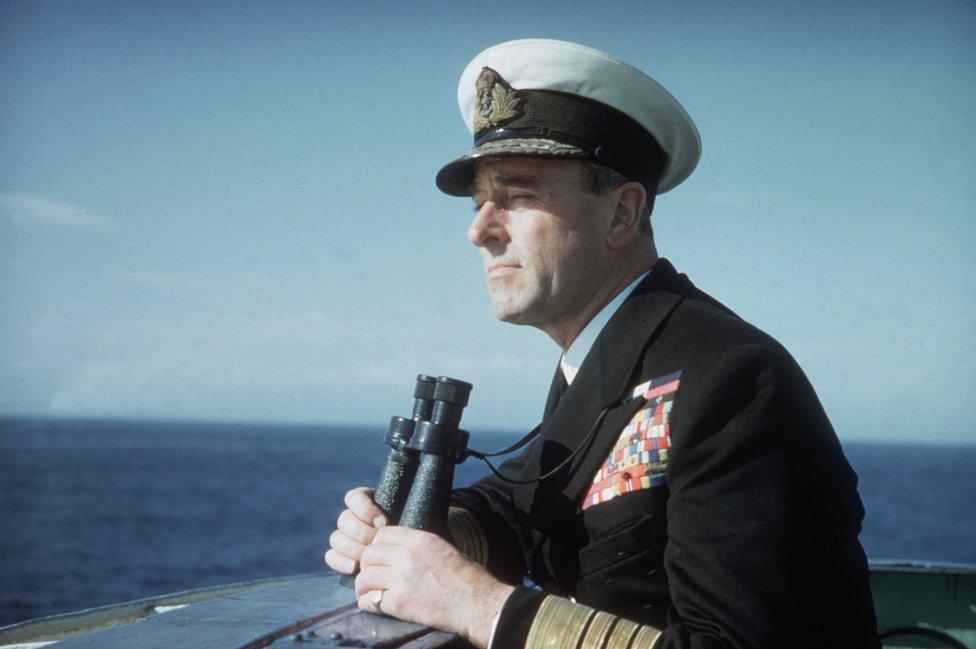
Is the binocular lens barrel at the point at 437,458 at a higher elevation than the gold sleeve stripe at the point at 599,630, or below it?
higher

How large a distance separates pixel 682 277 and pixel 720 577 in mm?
1117

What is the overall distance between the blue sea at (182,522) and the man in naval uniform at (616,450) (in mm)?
29263

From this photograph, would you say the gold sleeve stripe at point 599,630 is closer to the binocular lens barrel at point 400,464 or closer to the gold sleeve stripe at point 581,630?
the gold sleeve stripe at point 581,630

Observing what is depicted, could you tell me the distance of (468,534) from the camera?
8.90 ft

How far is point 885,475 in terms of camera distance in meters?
128

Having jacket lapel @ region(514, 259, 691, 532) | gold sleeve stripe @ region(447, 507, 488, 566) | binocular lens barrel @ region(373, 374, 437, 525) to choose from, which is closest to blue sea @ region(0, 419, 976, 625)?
gold sleeve stripe @ region(447, 507, 488, 566)

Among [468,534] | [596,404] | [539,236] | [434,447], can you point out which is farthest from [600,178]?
[468,534]

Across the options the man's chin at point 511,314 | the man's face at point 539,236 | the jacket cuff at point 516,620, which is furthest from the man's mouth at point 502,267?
the jacket cuff at point 516,620

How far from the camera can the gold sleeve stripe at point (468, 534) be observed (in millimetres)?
2680

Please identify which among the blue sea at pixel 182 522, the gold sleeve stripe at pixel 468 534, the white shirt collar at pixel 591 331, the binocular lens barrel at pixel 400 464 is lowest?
the blue sea at pixel 182 522

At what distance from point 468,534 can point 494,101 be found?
1.32 meters

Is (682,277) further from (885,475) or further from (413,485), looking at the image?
(885,475)

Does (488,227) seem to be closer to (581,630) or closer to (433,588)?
(433,588)

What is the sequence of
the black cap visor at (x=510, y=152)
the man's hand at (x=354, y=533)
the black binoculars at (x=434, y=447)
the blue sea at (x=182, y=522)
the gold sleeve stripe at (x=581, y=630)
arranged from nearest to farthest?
1. the gold sleeve stripe at (x=581, y=630)
2. the black binoculars at (x=434, y=447)
3. the man's hand at (x=354, y=533)
4. the black cap visor at (x=510, y=152)
5. the blue sea at (x=182, y=522)
